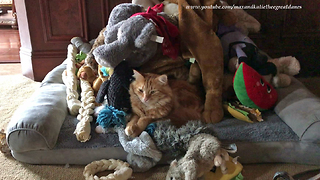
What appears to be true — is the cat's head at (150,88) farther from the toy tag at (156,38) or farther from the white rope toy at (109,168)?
the white rope toy at (109,168)

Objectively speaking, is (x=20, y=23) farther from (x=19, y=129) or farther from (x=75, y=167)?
(x=75, y=167)

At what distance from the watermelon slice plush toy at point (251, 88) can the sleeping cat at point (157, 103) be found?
219 millimetres

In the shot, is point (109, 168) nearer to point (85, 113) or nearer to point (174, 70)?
point (85, 113)

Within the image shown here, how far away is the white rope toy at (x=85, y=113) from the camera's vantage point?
3.90 ft

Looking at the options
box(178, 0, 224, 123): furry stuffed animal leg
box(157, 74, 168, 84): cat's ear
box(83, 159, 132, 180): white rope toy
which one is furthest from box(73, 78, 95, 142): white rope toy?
box(178, 0, 224, 123): furry stuffed animal leg

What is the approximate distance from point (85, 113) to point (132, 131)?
0.95 ft

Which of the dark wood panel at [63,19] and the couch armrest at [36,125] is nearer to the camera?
the couch armrest at [36,125]

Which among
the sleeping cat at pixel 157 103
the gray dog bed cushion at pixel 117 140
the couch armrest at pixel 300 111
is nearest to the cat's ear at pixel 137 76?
the sleeping cat at pixel 157 103

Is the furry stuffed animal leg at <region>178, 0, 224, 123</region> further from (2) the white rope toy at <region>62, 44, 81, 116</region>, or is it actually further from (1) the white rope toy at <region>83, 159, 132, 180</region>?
(2) the white rope toy at <region>62, 44, 81, 116</region>

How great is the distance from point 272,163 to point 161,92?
0.60 meters

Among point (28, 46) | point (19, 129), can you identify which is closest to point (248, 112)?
point (19, 129)

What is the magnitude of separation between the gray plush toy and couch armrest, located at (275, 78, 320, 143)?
26.8 inches

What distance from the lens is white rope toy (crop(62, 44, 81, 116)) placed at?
138cm

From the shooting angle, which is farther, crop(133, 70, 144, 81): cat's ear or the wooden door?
the wooden door
